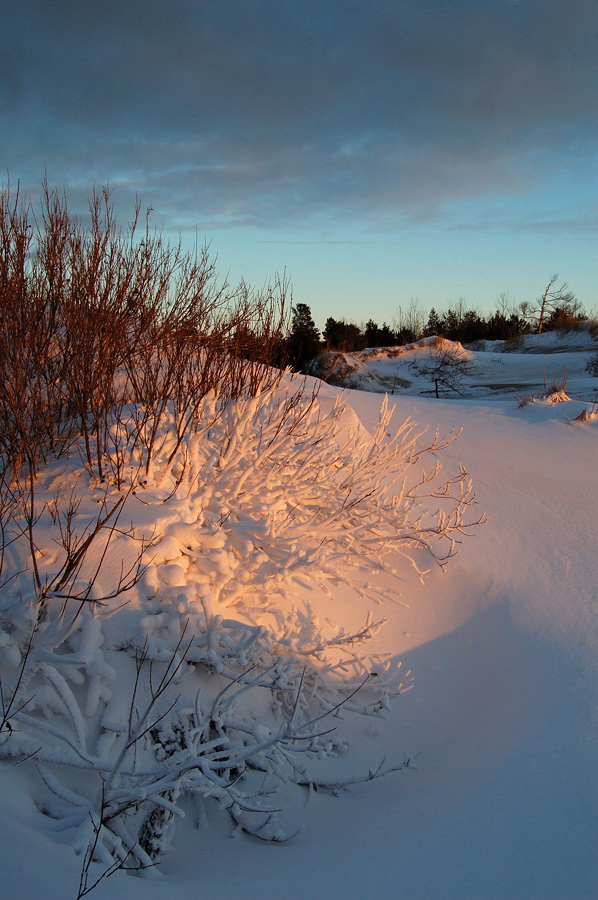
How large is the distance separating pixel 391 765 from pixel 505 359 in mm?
18352

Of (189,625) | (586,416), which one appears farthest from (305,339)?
(189,625)

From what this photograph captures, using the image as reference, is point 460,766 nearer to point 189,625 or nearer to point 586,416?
point 189,625

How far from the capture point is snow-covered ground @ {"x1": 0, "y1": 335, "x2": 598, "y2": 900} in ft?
7.14

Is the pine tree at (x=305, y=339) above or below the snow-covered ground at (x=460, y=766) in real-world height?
above

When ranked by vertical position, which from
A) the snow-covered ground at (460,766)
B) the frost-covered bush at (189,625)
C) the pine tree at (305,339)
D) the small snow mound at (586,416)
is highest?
the pine tree at (305,339)

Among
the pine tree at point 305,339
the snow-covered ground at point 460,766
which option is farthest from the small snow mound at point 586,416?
the pine tree at point 305,339

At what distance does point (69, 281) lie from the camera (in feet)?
15.2

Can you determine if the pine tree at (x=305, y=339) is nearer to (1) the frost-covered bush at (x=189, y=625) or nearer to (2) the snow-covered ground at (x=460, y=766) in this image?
(2) the snow-covered ground at (x=460, y=766)

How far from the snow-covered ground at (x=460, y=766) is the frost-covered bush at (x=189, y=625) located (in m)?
0.13

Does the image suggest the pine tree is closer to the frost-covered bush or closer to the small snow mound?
the small snow mound

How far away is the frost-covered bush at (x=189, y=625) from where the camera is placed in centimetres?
228

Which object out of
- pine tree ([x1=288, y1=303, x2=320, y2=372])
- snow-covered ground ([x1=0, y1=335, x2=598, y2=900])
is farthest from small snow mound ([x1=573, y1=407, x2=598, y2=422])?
pine tree ([x1=288, y1=303, x2=320, y2=372])

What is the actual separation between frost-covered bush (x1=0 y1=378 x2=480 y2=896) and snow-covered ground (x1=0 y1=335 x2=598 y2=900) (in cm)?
13

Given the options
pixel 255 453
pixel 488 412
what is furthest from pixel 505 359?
pixel 255 453
